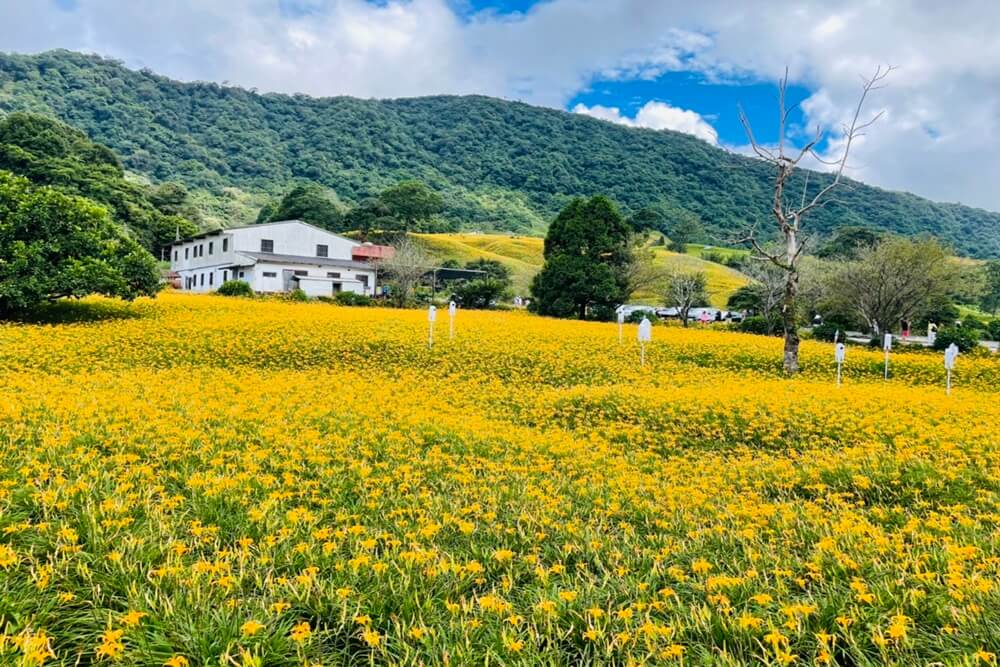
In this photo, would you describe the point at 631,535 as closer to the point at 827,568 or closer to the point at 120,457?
the point at 827,568

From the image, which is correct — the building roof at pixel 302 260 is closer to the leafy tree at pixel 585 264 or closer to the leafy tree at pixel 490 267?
the leafy tree at pixel 490 267

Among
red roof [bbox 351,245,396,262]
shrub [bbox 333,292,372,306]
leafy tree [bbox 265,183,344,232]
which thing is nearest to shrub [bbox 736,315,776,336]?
shrub [bbox 333,292,372,306]

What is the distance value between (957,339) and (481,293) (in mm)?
29434

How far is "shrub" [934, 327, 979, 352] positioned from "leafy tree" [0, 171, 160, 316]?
3500 centimetres

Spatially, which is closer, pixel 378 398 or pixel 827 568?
pixel 827 568

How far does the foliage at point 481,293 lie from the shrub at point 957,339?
90.8 ft

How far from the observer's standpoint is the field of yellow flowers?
10.6ft

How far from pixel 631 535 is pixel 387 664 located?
8.78 feet

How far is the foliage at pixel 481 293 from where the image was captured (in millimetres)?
44094

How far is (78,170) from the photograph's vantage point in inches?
2052

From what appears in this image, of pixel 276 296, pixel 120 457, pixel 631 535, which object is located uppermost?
pixel 276 296

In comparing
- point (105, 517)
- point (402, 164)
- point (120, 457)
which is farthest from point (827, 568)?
point (402, 164)

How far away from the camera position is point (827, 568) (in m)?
4.16

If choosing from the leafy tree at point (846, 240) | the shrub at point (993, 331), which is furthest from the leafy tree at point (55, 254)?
the leafy tree at point (846, 240)
